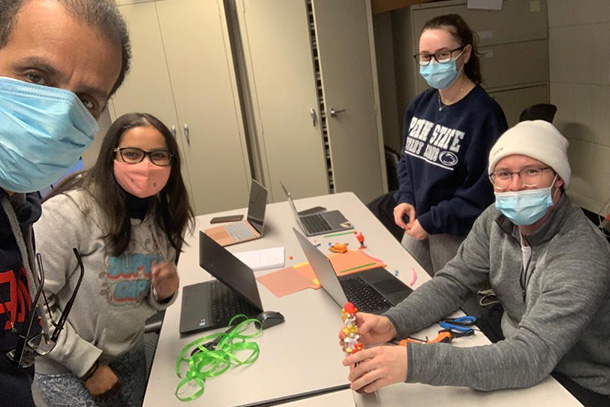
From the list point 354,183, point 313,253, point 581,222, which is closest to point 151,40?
point 354,183

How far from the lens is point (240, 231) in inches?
97.7

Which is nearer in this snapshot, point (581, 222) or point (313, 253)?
point (581, 222)

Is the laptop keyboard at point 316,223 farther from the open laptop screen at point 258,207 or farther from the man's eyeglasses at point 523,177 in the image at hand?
the man's eyeglasses at point 523,177

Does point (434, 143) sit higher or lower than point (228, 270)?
higher

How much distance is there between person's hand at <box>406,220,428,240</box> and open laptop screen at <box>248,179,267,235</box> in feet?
2.34

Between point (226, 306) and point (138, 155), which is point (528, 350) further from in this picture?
point (138, 155)

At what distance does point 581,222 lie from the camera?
1.33 m

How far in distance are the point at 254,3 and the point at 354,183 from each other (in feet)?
5.30

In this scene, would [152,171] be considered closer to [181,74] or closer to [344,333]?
[344,333]

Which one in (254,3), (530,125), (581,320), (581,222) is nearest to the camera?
(581,320)

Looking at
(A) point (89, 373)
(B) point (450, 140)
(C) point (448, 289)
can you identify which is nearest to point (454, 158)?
(B) point (450, 140)

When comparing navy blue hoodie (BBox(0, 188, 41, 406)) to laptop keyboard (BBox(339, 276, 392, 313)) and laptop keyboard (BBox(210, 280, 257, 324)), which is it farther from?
laptop keyboard (BBox(339, 276, 392, 313))

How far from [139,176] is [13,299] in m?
0.90

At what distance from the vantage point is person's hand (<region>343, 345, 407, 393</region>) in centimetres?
111
